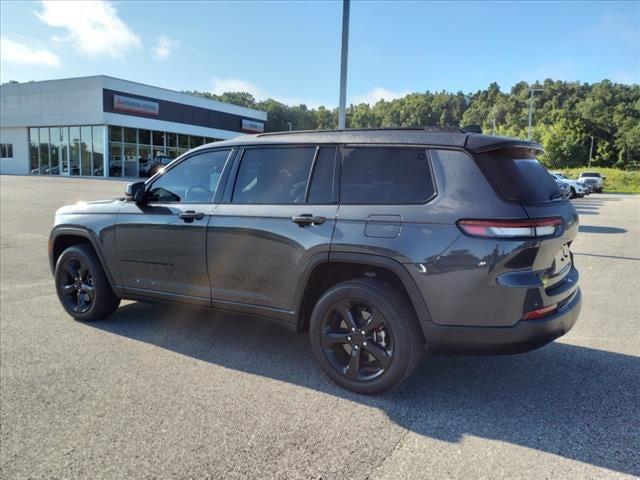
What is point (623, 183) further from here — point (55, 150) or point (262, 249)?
point (262, 249)

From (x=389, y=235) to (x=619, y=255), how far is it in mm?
7520

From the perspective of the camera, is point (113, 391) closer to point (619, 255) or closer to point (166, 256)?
point (166, 256)

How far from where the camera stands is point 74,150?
3903 centimetres

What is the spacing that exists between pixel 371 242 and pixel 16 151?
4956 centimetres

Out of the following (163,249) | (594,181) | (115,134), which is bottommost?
(163,249)

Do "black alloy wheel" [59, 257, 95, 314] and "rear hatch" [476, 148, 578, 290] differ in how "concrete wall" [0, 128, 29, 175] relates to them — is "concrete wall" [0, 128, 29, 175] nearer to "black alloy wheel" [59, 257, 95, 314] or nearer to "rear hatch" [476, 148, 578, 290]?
"black alloy wheel" [59, 257, 95, 314]

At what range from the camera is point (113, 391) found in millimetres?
3467

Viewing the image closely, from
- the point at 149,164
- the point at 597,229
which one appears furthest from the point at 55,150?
the point at 597,229

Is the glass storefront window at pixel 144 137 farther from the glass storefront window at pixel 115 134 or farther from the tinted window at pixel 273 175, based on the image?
the tinted window at pixel 273 175

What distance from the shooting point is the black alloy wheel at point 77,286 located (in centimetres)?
496

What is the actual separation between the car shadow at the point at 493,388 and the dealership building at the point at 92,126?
36825 mm

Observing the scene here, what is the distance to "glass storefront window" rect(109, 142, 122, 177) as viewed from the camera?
38.0 m

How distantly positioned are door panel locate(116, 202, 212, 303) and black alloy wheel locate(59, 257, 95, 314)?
23.5 inches

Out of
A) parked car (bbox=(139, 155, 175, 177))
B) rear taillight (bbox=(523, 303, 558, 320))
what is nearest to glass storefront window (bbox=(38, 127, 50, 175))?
parked car (bbox=(139, 155, 175, 177))
